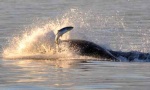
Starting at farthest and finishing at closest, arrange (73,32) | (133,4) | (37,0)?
(37,0)
(133,4)
(73,32)

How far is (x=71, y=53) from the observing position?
2936 centimetres

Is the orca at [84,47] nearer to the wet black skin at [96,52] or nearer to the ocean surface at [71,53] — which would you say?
the wet black skin at [96,52]

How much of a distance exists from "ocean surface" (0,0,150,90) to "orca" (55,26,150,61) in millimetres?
292

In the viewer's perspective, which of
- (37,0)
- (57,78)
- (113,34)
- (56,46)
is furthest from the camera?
(37,0)

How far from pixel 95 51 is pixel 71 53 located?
2.70ft

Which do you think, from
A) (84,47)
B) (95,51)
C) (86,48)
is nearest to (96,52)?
(95,51)

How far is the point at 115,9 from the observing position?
2184 inches

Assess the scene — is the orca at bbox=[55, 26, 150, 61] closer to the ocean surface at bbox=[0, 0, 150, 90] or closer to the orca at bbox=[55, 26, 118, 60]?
the orca at bbox=[55, 26, 118, 60]

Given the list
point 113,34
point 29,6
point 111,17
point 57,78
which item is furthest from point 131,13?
point 57,78

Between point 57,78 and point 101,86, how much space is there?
214cm

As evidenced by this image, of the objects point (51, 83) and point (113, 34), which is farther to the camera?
point (113, 34)

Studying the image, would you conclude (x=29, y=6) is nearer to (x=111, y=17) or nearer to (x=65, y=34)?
(x=111, y=17)

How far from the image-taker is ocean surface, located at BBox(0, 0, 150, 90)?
22.1m

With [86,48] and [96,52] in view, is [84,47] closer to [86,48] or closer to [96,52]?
[86,48]
